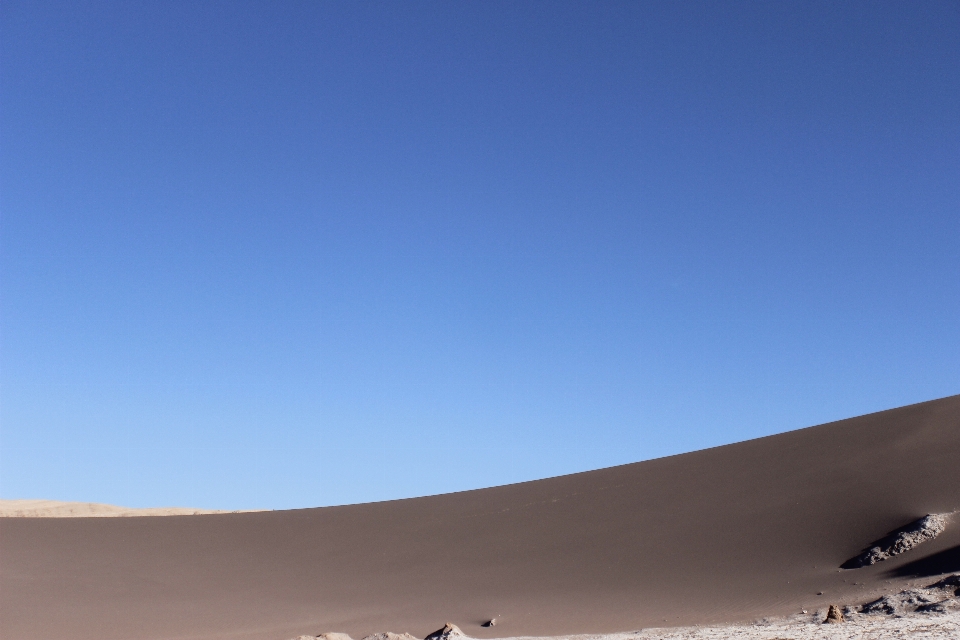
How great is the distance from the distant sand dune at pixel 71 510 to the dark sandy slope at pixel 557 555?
1823cm

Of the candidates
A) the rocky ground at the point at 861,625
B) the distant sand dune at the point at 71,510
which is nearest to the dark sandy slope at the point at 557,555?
the rocky ground at the point at 861,625

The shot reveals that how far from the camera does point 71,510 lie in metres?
46.6

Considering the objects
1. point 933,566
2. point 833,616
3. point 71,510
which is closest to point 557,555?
point 933,566

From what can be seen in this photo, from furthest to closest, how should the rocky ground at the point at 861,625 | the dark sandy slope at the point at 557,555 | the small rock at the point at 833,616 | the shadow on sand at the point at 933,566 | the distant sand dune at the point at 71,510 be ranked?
the distant sand dune at the point at 71,510, the dark sandy slope at the point at 557,555, the shadow on sand at the point at 933,566, the small rock at the point at 833,616, the rocky ground at the point at 861,625

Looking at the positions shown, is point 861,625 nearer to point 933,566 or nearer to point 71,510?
point 933,566

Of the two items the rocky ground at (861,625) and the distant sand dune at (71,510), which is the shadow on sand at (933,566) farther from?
the distant sand dune at (71,510)

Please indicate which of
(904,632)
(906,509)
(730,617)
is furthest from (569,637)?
(906,509)

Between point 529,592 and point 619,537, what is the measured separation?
3.58m

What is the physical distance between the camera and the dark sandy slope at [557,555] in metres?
14.4

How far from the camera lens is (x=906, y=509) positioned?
51.5 ft

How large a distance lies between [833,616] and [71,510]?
45.5 meters

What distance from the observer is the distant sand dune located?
148 ft

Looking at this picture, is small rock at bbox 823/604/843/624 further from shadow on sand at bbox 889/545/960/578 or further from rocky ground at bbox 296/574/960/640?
shadow on sand at bbox 889/545/960/578

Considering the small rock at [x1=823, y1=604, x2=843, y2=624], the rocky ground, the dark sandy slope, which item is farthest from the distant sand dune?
the small rock at [x1=823, y1=604, x2=843, y2=624]
